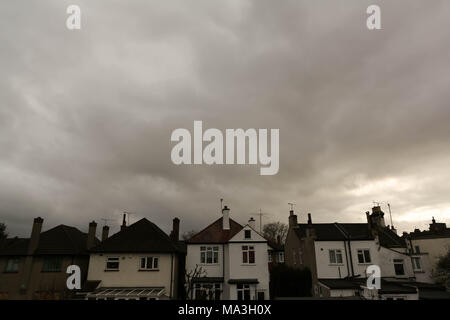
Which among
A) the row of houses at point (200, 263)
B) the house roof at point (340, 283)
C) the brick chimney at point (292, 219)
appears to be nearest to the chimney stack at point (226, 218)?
the row of houses at point (200, 263)

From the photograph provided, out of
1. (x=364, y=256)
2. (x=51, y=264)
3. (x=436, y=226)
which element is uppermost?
(x=436, y=226)

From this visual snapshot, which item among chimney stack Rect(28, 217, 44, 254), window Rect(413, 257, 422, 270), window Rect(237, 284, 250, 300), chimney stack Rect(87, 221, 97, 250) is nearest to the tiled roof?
chimney stack Rect(28, 217, 44, 254)

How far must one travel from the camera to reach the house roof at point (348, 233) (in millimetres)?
35062

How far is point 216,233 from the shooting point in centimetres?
3578

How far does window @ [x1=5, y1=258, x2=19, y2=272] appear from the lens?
3004 cm

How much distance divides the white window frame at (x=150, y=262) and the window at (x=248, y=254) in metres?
9.64

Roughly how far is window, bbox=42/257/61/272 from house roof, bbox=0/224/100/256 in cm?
66

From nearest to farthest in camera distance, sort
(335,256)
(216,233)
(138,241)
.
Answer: (138,241), (335,256), (216,233)

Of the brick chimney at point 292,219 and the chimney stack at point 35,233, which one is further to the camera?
the brick chimney at point 292,219

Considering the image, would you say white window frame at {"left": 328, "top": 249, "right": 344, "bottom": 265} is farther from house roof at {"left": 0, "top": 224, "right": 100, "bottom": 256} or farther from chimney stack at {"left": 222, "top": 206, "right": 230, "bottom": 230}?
house roof at {"left": 0, "top": 224, "right": 100, "bottom": 256}

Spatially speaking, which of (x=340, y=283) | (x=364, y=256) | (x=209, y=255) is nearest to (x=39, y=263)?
(x=209, y=255)

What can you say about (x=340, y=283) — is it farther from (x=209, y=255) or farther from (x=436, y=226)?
(x=436, y=226)

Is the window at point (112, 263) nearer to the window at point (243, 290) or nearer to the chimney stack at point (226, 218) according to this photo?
the chimney stack at point (226, 218)

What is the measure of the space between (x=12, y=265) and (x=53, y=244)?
4.08 m
